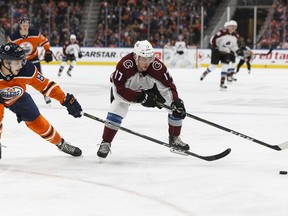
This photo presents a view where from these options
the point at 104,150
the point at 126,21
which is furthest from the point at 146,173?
the point at 126,21

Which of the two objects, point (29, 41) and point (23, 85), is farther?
point (29, 41)

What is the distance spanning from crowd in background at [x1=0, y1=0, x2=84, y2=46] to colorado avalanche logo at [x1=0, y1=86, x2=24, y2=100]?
14.8 metres

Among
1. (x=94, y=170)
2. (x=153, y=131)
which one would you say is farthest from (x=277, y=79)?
(x=94, y=170)

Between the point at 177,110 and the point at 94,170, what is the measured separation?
0.73m

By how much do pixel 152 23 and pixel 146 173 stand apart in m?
15.6

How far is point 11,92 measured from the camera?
4016 mm

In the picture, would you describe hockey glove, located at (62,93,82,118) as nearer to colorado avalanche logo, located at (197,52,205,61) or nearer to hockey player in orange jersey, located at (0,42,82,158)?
hockey player in orange jersey, located at (0,42,82,158)

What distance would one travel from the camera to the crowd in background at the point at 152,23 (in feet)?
61.1

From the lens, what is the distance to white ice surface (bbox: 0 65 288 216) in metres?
2.99

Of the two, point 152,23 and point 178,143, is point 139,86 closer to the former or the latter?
point 178,143

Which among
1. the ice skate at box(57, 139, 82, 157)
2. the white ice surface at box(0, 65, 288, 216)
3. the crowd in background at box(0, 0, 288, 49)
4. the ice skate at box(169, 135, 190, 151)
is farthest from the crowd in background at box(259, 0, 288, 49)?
the ice skate at box(57, 139, 82, 157)

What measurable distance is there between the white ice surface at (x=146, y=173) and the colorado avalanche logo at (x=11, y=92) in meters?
0.47

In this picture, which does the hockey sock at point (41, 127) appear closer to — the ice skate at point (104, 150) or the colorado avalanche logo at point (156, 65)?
the ice skate at point (104, 150)

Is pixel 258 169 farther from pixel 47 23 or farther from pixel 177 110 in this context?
pixel 47 23
